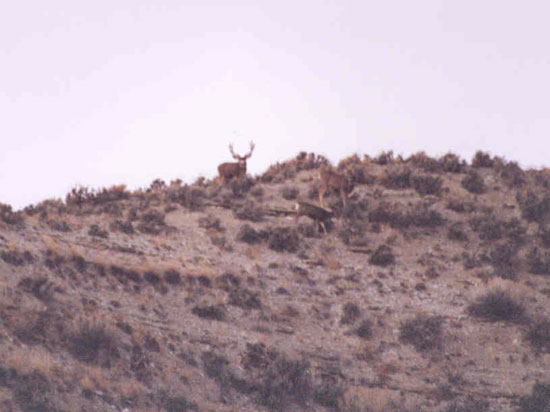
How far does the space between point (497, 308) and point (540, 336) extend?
5.02ft

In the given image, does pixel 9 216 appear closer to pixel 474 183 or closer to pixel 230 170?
pixel 230 170

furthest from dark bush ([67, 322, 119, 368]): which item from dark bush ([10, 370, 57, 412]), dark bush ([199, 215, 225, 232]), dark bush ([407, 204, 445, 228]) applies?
dark bush ([407, 204, 445, 228])

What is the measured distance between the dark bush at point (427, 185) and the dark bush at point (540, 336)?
31.4 ft

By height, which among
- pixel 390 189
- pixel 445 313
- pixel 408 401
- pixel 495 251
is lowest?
pixel 408 401

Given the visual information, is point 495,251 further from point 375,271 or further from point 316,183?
point 316,183

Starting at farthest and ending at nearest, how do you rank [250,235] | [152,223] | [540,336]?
1. [152,223]
2. [250,235]
3. [540,336]

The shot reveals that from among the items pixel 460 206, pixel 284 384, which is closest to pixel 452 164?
pixel 460 206

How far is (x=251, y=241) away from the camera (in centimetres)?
2497

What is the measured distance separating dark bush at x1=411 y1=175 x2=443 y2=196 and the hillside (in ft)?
0.29

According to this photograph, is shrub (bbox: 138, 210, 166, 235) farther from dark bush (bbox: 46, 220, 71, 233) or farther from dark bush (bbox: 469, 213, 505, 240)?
dark bush (bbox: 469, 213, 505, 240)

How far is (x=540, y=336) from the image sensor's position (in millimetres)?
19797

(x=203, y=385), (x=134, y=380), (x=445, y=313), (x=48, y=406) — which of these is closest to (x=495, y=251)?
(x=445, y=313)

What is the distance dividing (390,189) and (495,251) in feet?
20.9

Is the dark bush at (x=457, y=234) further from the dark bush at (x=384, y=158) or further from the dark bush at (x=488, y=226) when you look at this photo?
the dark bush at (x=384, y=158)
